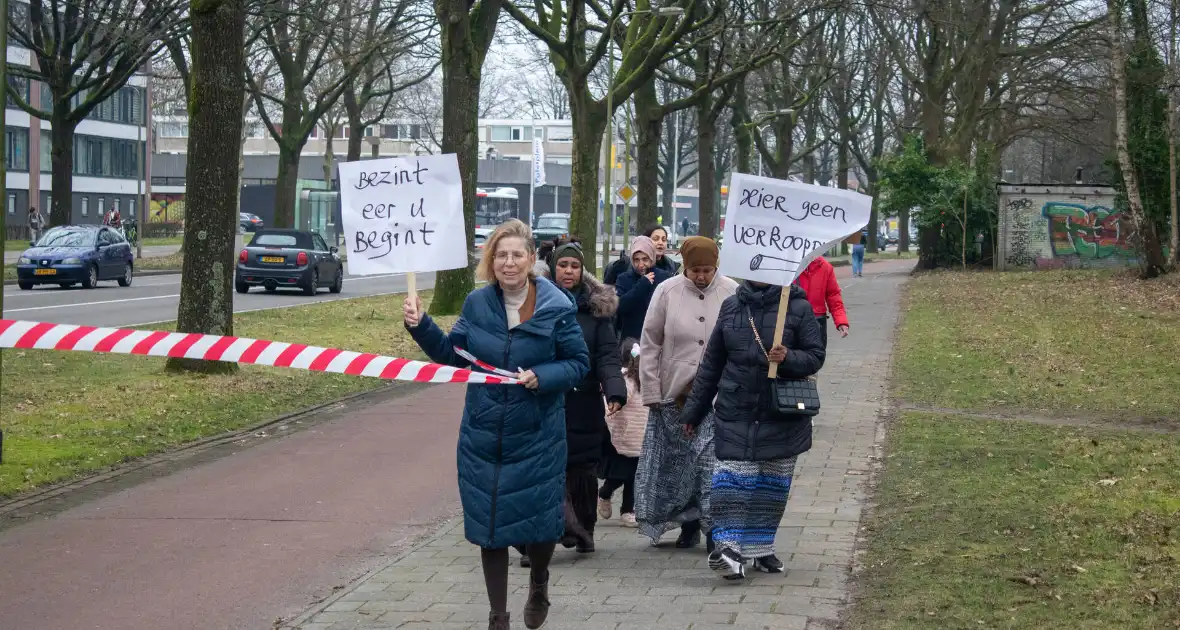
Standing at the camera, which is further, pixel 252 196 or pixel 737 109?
pixel 252 196

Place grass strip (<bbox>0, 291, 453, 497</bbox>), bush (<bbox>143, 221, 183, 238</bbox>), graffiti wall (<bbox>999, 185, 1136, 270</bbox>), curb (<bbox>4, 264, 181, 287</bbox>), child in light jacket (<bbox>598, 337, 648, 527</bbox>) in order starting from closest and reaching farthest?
child in light jacket (<bbox>598, 337, 648, 527</bbox>) → grass strip (<bbox>0, 291, 453, 497</bbox>) → curb (<bbox>4, 264, 181, 287</bbox>) → graffiti wall (<bbox>999, 185, 1136, 270</bbox>) → bush (<bbox>143, 221, 183, 238</bbox>)

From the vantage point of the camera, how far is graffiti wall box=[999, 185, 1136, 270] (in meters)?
45.1

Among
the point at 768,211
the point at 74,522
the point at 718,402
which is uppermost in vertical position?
the point at 768,211

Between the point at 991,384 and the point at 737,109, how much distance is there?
31.5 meters

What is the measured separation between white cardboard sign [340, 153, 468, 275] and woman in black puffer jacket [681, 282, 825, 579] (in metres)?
1.66

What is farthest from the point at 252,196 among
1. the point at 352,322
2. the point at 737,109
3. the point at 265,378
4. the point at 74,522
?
the point at 74,522

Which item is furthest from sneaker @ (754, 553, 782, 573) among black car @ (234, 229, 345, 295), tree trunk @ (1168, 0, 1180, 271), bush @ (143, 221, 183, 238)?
bush @ (143, 221, 183, 238)

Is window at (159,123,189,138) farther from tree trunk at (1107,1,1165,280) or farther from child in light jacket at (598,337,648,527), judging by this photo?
child in light jacket at (598,337,648,527)

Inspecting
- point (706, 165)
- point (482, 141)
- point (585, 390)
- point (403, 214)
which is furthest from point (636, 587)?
point (482, 141)

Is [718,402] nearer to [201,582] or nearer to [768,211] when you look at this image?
[768,211]

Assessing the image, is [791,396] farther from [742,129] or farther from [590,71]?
[742,129]

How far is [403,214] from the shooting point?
5926mm

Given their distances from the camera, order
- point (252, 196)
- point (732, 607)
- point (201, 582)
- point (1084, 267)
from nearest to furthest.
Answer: point (732, 607), point (201, 582), point (1084, 267), point (252, 196)

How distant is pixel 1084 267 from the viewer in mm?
44906
